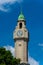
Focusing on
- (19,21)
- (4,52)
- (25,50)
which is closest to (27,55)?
(25,50)


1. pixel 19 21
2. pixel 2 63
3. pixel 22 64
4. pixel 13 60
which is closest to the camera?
pixel 2 63

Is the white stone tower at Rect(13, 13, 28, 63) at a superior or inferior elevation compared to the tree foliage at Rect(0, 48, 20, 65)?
superior

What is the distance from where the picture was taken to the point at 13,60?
52.8 m

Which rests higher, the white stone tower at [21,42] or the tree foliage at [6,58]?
the white stone tower at [21,42]

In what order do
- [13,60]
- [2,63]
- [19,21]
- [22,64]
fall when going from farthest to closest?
[19,21] < [22,64] < [13,60] < [2,63]

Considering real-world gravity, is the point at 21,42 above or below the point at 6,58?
above

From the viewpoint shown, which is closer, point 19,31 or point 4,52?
point 4,52

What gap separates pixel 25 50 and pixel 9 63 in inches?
1109

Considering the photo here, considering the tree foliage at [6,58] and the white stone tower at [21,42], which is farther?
the white stone tower at [21,42]

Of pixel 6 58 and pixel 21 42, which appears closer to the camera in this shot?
pixel 6 58

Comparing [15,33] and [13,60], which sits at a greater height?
[15,33]

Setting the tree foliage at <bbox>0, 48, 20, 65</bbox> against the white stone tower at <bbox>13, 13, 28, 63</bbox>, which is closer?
the tree foliage at <bbox>0, 48, 20, 65</bbox>

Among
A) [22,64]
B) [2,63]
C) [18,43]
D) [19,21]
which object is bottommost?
[2,63]

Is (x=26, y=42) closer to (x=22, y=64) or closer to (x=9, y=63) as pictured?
(x=22, y=64)
